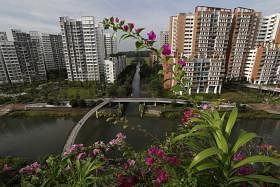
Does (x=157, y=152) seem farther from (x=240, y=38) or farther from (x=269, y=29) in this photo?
(x=269, y=29)

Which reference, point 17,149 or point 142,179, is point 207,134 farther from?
point 17,149

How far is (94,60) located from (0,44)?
1067cm

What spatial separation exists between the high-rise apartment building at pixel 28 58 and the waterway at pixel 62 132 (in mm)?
10754

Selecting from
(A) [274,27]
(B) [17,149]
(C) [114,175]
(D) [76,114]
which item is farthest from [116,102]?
(A) [274,27]

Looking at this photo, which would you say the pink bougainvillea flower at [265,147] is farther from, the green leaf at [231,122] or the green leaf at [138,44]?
the green leaf at [138,44]

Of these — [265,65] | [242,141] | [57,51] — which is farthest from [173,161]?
[57,51]

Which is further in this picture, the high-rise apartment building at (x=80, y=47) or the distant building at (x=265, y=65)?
the high-rise apartment building at (x=80, y=47)

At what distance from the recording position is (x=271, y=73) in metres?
17.4

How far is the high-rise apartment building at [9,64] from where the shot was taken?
63.2 feet

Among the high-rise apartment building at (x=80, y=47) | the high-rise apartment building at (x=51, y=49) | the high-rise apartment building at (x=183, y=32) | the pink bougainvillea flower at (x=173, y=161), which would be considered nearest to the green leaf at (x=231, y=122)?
the pink bougainvillea flower at (x=173, y=161)

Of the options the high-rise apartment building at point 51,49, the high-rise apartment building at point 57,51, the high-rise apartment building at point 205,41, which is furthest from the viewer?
the high-rise apartment building at point 57,51

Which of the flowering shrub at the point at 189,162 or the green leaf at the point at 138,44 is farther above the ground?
the green leaf at the point at 138,44

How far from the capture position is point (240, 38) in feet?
54.5

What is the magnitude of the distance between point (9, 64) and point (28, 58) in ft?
6.89
